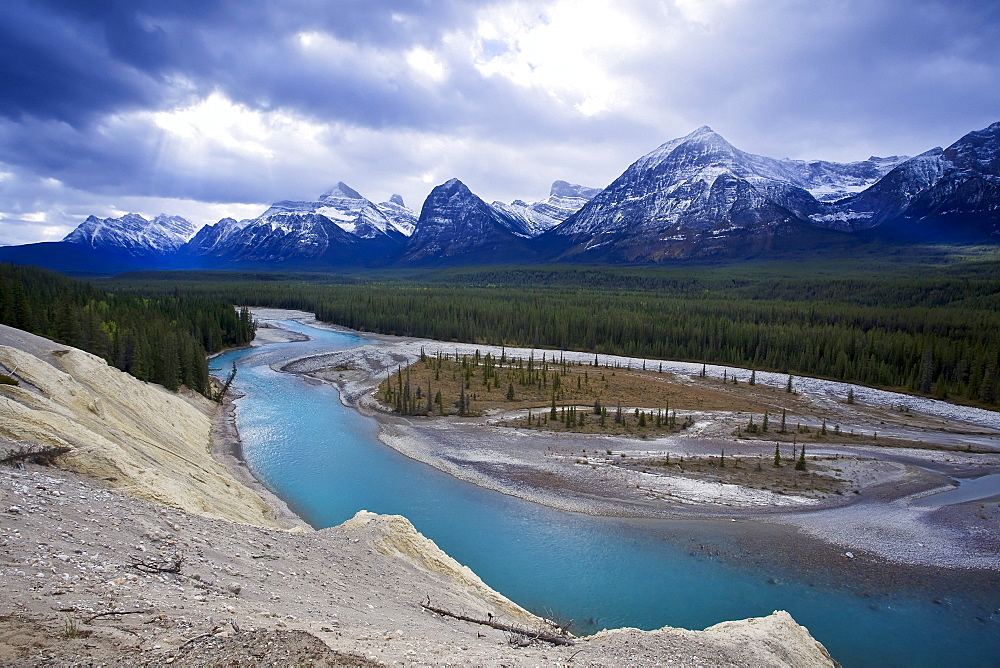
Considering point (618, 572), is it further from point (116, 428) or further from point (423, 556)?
point (116, 428)

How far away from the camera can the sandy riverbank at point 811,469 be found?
29188 millimetres

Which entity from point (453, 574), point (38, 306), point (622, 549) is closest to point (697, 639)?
point (453, 574)

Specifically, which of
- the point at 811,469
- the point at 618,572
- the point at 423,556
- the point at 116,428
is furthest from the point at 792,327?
the point at 116,428

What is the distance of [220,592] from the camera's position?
12398 millimetres

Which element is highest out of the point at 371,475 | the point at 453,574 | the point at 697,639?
the point at 697,639

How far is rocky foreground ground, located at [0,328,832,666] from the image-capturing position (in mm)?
9336

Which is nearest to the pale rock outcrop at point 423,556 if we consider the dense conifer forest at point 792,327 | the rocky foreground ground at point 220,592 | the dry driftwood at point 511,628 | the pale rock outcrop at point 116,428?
the rocky foreground ground at point 220,592

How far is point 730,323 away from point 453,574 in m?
91.4

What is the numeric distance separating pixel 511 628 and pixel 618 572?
11866 mm

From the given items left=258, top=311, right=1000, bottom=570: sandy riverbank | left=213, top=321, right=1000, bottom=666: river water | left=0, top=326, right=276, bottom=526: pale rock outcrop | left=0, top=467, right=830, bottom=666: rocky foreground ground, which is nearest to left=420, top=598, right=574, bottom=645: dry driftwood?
left=0, top=467, right=830, bottom=666: rocky foreground ground

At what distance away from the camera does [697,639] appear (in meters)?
14.0

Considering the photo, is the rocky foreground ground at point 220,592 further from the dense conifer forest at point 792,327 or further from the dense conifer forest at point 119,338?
the dense conifer forest at point 792,327

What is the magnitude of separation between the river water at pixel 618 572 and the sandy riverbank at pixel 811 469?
2696 mm

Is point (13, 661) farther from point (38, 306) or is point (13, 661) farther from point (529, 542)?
point (38, 306)
